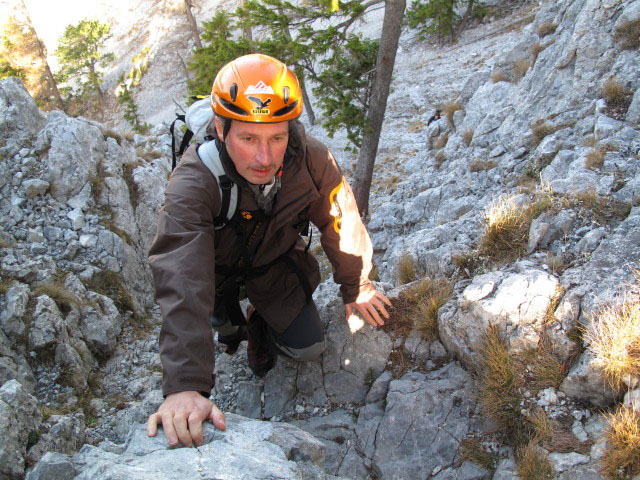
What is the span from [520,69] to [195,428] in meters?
11.6

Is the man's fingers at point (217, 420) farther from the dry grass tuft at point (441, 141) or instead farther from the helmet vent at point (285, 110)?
the dry grass tuft at point (441, 141)

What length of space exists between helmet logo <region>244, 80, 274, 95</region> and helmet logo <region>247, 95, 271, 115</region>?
0.21ft

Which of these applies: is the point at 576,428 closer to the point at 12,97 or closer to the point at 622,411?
the point at 622,411

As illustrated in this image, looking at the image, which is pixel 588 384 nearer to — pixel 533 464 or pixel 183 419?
pixel 533 464

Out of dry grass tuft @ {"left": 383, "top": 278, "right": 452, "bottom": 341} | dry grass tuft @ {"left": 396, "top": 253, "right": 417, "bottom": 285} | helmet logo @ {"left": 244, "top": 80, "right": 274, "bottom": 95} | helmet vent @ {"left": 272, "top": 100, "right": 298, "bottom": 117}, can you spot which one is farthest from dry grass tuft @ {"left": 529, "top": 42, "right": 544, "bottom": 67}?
helmet logo @ {"left": 244, "top": 80, "right": 274, "bottom": 95}

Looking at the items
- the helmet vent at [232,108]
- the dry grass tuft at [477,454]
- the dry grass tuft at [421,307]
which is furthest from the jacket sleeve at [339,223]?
the dry grass tuft at [477,454]

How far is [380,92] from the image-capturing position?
10.1 m

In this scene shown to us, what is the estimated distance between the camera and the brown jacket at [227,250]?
265cm

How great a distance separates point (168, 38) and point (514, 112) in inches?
1705

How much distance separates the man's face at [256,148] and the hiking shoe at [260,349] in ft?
6.99

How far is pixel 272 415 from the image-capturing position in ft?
14.1

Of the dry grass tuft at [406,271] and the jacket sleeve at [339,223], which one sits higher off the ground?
the jacket sleeve at [339,223]

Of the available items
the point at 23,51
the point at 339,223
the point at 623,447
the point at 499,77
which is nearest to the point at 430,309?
the point at 339,223

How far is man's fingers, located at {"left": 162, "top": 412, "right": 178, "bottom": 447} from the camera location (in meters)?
2.41
